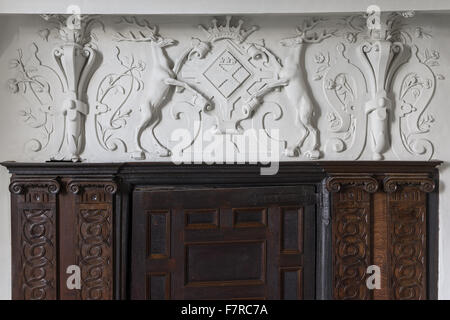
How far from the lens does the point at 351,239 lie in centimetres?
193

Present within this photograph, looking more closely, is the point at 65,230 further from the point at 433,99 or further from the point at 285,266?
the point at 433,99

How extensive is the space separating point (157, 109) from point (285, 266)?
1.18 m

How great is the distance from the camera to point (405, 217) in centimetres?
194

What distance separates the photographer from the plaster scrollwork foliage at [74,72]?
186 centimetres

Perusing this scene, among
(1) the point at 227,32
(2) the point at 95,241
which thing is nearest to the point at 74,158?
(2) the point at 95,241

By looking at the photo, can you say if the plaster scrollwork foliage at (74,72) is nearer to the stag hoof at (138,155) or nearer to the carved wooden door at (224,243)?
the stag hoof at (138,155)

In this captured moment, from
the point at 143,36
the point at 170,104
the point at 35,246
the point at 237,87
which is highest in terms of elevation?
the point at 143,36

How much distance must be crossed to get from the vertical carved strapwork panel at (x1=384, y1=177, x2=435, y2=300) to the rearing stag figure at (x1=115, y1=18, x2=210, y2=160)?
1.23 m

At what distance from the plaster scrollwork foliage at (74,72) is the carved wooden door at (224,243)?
1.50 feet

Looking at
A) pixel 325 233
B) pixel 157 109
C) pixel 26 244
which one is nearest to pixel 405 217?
pixel 325 233

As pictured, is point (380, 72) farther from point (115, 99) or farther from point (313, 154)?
point (115, 99)

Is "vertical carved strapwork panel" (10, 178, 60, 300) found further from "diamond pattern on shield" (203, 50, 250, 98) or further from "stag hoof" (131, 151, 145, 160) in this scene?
"diamond pattern on shield" (203, 50, 250, 98)

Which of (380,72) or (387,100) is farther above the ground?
(380,72)

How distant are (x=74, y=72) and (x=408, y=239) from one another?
6.94 ft
